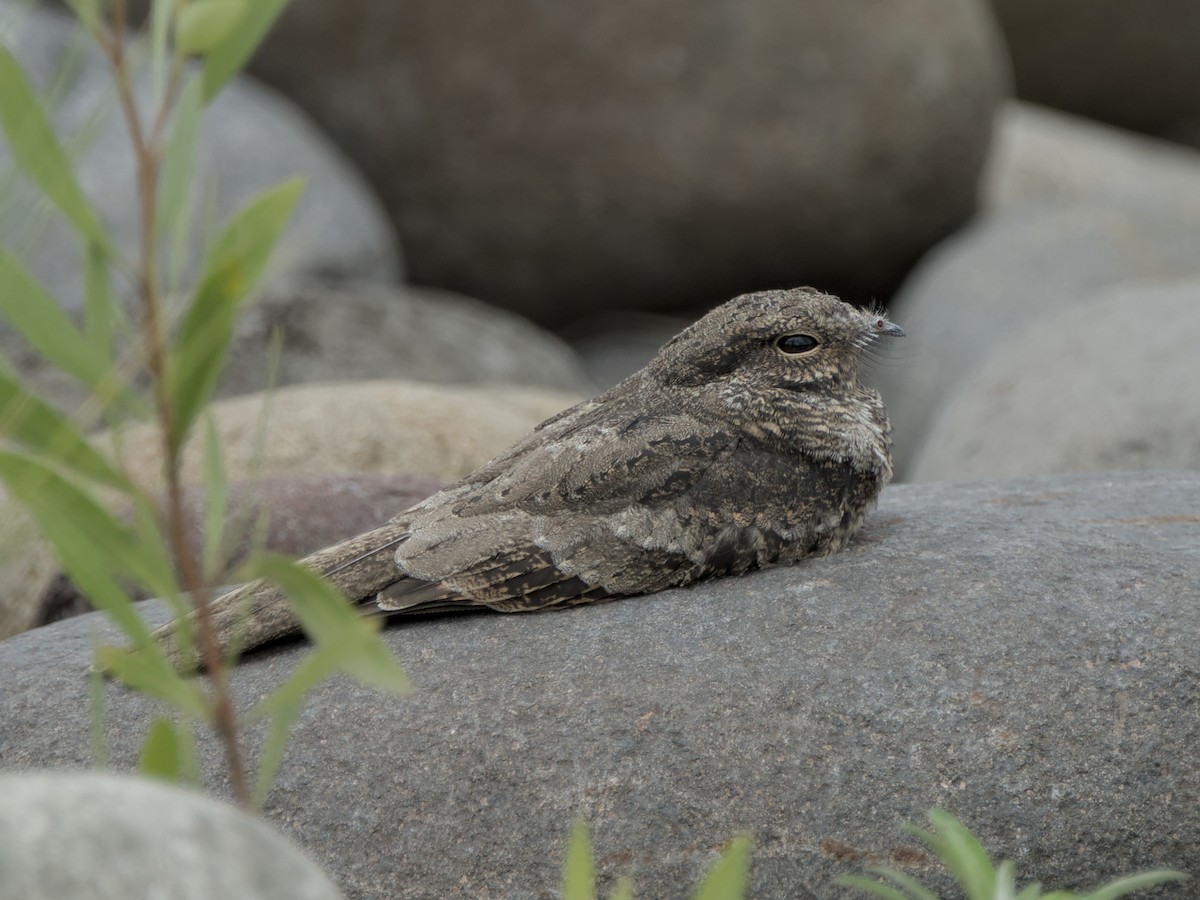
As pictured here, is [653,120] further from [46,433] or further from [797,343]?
[46,433]

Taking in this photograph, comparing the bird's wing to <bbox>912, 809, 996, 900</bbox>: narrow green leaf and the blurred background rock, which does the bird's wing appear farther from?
the blurred background rock

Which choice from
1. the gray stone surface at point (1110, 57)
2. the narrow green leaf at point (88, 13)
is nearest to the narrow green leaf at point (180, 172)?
the narrow green leaf at point (88, 13)

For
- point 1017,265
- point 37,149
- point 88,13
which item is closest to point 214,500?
point 37,149

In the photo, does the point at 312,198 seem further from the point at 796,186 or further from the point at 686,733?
the point at 686,733

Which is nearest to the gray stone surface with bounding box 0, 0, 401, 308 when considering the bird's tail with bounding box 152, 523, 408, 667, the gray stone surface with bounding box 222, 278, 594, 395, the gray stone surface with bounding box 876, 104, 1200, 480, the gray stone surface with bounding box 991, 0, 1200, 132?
the gray stone surface with bounding box 222, 278, 594, 395

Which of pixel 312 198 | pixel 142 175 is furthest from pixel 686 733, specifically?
pixel 312 198
